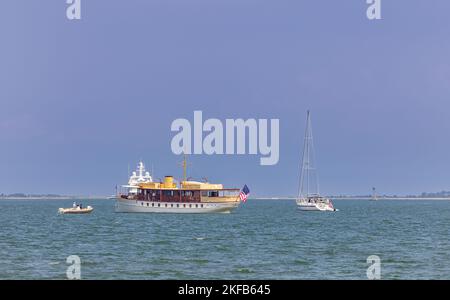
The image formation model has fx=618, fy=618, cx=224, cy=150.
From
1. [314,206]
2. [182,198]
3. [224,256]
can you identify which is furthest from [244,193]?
[224,256]

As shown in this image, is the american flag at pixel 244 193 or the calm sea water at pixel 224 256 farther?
A: the american flag at pixel 244 193

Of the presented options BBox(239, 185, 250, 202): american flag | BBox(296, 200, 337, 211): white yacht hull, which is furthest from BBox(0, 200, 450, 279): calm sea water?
BBox(296, 200, 337, 211): white yacht hull

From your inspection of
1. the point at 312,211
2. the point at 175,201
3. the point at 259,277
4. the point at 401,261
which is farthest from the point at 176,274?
the point at 312,211

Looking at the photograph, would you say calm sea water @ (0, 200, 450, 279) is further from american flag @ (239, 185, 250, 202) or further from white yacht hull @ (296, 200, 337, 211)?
white yacht hull @ (296, 200, 337, 211)

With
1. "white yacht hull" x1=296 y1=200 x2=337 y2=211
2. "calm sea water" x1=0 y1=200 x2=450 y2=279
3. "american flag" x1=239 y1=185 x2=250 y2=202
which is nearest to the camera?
"calm sea water" x1=0 y1=200 x2=450 y2=279

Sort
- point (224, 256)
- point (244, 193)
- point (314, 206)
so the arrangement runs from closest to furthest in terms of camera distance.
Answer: point (224, 256) → point (244, 193) → point (314, 206)

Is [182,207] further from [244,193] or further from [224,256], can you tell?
[224,256]

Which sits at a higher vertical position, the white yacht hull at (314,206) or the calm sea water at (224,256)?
the calm sea water at (224,256)

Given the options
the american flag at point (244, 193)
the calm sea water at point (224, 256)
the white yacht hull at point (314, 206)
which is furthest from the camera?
the white yacht hull at point (314, 206)

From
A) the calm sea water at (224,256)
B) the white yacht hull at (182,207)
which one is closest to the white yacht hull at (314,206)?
the white yacht hull at (182,207)

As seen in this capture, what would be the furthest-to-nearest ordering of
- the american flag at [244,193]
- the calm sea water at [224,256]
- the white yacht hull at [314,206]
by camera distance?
the white yacht hull at [314,206]
the american flag at [244,193]
the calm sea water at [224,256]

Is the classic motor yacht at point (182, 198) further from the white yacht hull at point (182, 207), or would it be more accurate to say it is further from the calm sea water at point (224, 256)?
the calm sea water at point (224, 256)
